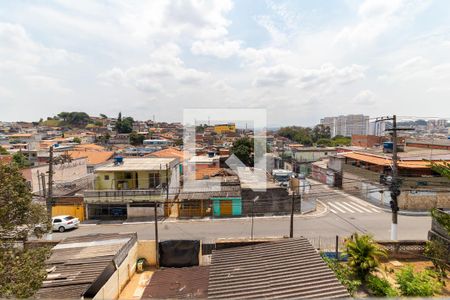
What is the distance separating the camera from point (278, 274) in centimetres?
655

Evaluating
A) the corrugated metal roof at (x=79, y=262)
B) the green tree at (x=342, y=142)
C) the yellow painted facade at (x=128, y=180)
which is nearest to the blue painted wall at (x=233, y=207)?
the yellow painted facade at (x=128, y=180)

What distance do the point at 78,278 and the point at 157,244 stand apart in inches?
171

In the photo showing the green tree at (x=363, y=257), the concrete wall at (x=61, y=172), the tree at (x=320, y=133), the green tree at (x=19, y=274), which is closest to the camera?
the green tree at (x=19, y=274)

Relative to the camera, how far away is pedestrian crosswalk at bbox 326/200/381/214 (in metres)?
21.4

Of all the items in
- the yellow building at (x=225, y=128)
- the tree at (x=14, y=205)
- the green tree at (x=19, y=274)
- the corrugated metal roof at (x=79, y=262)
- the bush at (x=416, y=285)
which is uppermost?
the yellow building at (x=225, y=128)

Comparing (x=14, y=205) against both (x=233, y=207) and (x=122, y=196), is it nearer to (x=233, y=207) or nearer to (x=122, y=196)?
(x=122, y=196)

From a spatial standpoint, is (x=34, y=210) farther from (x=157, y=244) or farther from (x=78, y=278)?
(x=157, y=244)

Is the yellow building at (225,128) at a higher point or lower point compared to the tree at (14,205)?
higher

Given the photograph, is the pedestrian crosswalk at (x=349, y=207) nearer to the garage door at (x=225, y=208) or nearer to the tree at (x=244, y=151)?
the garage door at (x=225, y=208)

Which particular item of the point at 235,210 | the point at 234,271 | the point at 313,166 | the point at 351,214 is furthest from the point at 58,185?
the point at 313,166

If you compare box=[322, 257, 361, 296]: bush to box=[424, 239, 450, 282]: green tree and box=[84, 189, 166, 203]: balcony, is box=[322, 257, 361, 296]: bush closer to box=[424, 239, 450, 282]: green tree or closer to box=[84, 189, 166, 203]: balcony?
box=[424, 239, 450, 282]: green tree

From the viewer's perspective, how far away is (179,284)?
8.80 meters

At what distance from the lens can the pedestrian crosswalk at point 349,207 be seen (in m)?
21.4

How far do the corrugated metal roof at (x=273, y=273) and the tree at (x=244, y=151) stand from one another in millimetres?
30104
